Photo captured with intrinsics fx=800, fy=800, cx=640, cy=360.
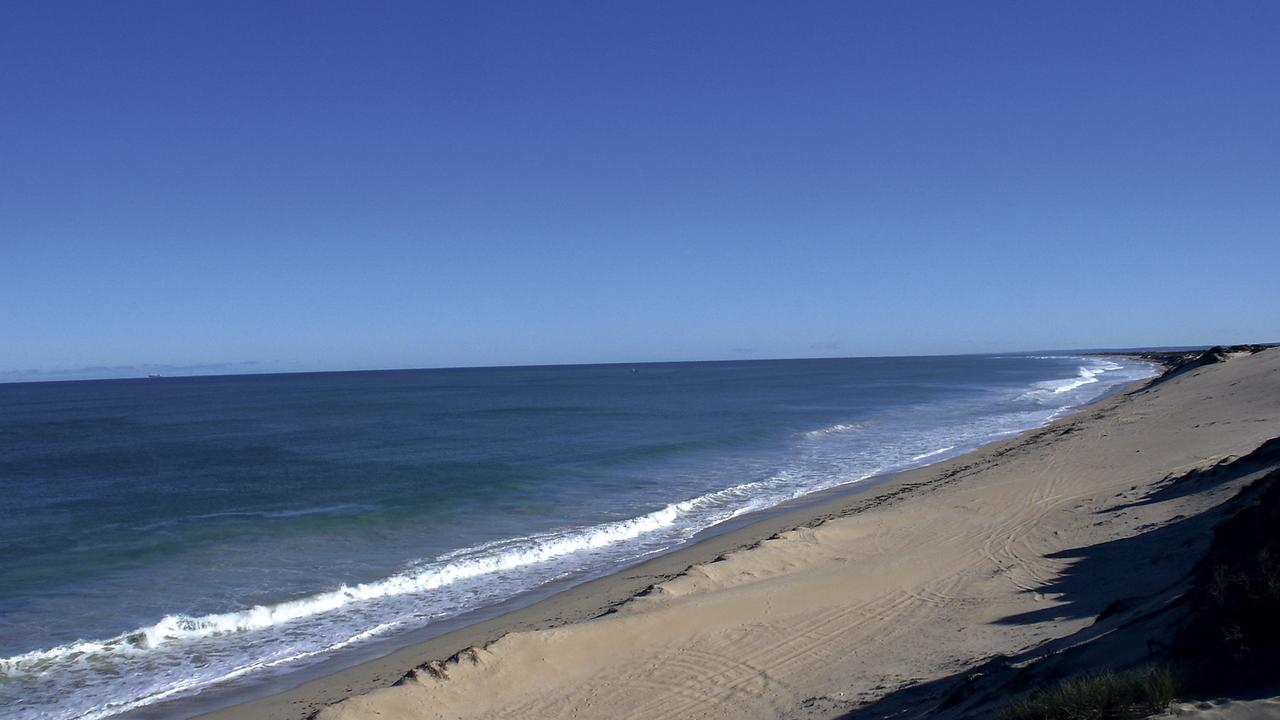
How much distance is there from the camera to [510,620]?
11.9 metres

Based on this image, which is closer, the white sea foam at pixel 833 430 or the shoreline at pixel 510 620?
the shoreline at pixel 510 620

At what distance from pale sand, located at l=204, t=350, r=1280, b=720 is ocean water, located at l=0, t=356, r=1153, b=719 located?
220 cm

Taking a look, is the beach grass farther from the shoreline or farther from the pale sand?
the shoreline

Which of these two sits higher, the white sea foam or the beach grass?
the beach grass

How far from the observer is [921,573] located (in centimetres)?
1169

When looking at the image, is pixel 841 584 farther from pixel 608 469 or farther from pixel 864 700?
pixel 608 469

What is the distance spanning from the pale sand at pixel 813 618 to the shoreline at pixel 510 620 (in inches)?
2.6

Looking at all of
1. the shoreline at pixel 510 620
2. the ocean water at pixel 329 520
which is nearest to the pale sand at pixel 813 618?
the shoreline at pixel 510 620

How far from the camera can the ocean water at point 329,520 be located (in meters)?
11.5

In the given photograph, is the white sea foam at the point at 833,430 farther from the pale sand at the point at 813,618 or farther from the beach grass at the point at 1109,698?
the beach grass at the point at 1109,698

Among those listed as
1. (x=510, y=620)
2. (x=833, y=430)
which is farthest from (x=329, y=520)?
(x=833, y=430)

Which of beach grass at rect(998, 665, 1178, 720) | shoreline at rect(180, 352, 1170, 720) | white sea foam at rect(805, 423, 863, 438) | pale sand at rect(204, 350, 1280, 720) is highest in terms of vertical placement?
beach grass at rect(998, 665, 1178, 720)

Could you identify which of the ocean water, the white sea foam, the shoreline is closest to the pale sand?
the shoreline

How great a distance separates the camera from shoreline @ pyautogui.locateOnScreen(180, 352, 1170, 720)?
9.26 metres
